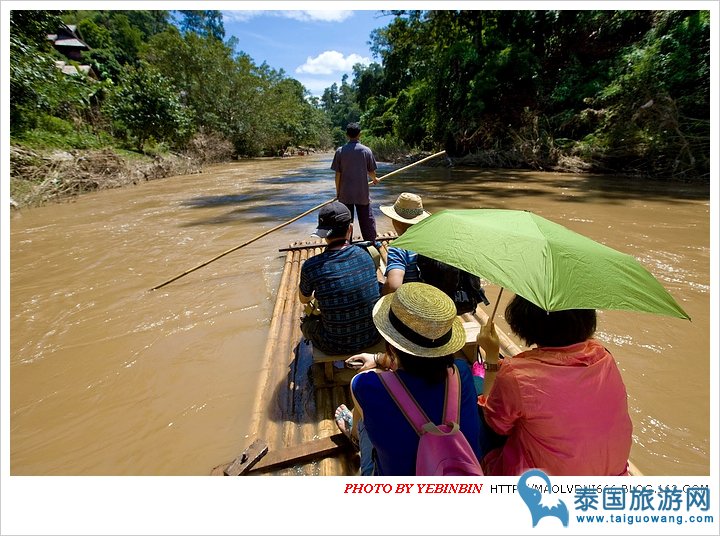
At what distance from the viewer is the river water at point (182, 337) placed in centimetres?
218

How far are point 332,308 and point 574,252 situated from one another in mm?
1167

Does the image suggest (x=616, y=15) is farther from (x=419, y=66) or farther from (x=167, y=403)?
(x=167, y=403)

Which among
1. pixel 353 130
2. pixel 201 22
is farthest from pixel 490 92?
pixel 201 22

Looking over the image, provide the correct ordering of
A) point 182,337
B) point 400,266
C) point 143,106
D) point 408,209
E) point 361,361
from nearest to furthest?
point 361,361, point 400,266, point 408,209, point 182,337, point 143,106

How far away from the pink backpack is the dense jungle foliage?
1222cm

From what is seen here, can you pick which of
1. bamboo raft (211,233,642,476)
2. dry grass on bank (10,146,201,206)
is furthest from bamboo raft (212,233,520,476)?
dry grass on bank (10,146,201,206)

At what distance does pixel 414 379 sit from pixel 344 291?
0.88 meters

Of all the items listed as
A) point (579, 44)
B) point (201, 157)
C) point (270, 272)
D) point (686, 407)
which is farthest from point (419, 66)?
point (686, 407)

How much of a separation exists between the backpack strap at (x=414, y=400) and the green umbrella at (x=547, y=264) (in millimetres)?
364

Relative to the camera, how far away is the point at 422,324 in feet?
3.70

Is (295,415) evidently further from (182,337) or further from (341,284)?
(182,337)

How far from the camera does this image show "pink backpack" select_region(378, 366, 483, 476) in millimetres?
1077

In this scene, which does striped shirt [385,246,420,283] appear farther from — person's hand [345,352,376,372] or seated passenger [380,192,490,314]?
person's hand [345,352,376,372]

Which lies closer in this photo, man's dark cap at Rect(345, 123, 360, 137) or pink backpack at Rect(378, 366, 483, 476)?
pink backpack at Rect(378, 366, 483, 476)
